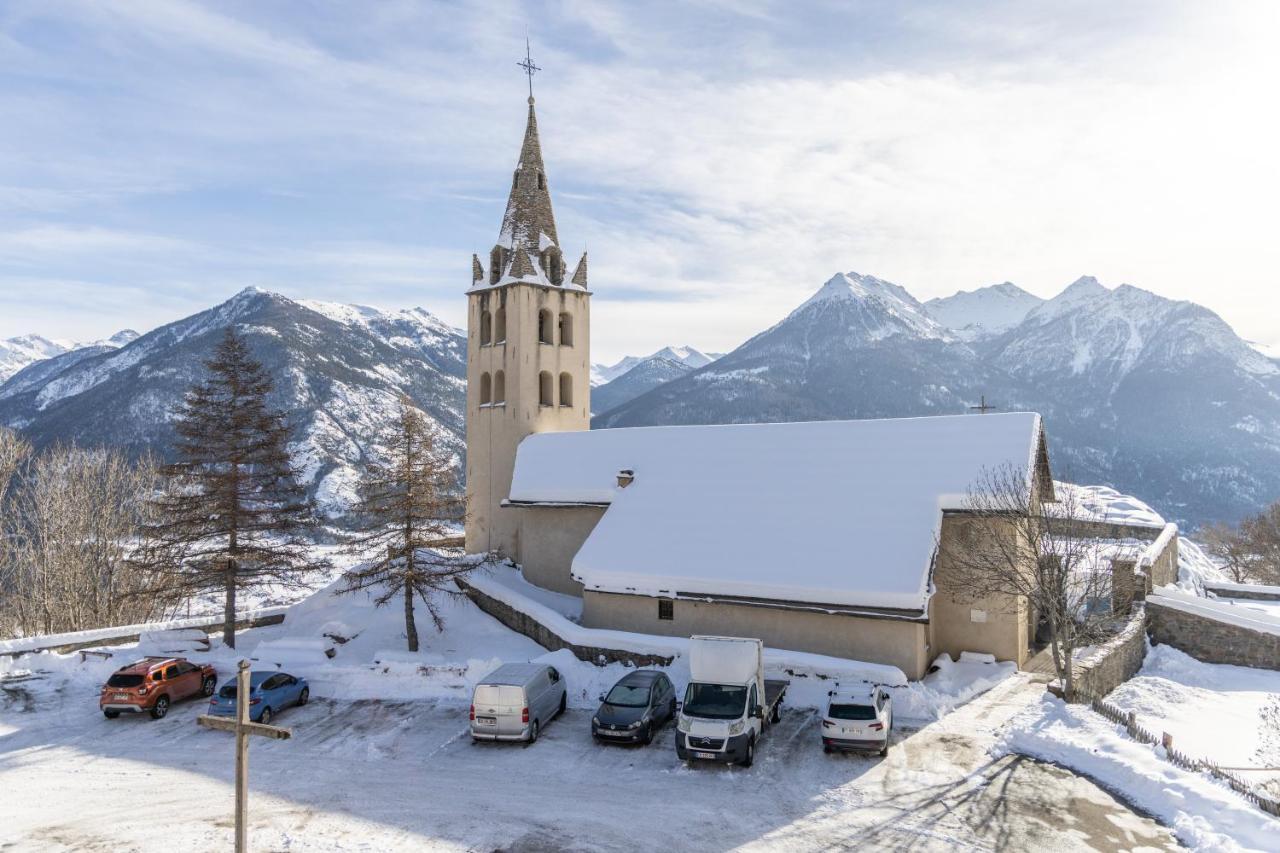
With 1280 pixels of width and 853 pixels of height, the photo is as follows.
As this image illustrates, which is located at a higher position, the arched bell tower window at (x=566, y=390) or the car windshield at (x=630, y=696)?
the arched bell tower window at (x=566, y=390)

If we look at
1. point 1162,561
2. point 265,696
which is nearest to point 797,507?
point 265,696

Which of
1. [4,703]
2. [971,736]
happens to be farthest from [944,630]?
[4,703]

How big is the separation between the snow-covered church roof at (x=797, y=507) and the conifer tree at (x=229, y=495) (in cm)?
1197

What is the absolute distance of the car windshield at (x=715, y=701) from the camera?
738 inches

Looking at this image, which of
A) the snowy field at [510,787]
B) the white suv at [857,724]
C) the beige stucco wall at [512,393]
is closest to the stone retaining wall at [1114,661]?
the snowy field at [510,787]

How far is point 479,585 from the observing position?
115 feet

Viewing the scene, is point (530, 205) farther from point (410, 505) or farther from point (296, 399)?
point (296, 399)

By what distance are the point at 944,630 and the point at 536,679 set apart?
14.1 metres

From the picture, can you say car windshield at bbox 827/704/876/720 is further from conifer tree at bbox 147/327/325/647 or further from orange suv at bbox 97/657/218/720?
conifer tree at bbox 147/327/325/647

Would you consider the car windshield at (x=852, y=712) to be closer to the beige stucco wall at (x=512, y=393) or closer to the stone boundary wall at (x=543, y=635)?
the stone boundary wall at (x=543, y=635)

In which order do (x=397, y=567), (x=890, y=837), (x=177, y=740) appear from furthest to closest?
1. (x=397, y=567)
2. (x=177, y=740)
3. (x=890, y=837)

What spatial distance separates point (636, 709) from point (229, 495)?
61.0 feet

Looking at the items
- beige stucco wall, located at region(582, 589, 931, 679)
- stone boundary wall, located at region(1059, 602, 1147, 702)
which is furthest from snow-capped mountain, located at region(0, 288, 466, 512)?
stone boundary wall, located at region(1059, 602, 1147, 702)

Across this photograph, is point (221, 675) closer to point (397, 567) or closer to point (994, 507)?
point (397, 567)
